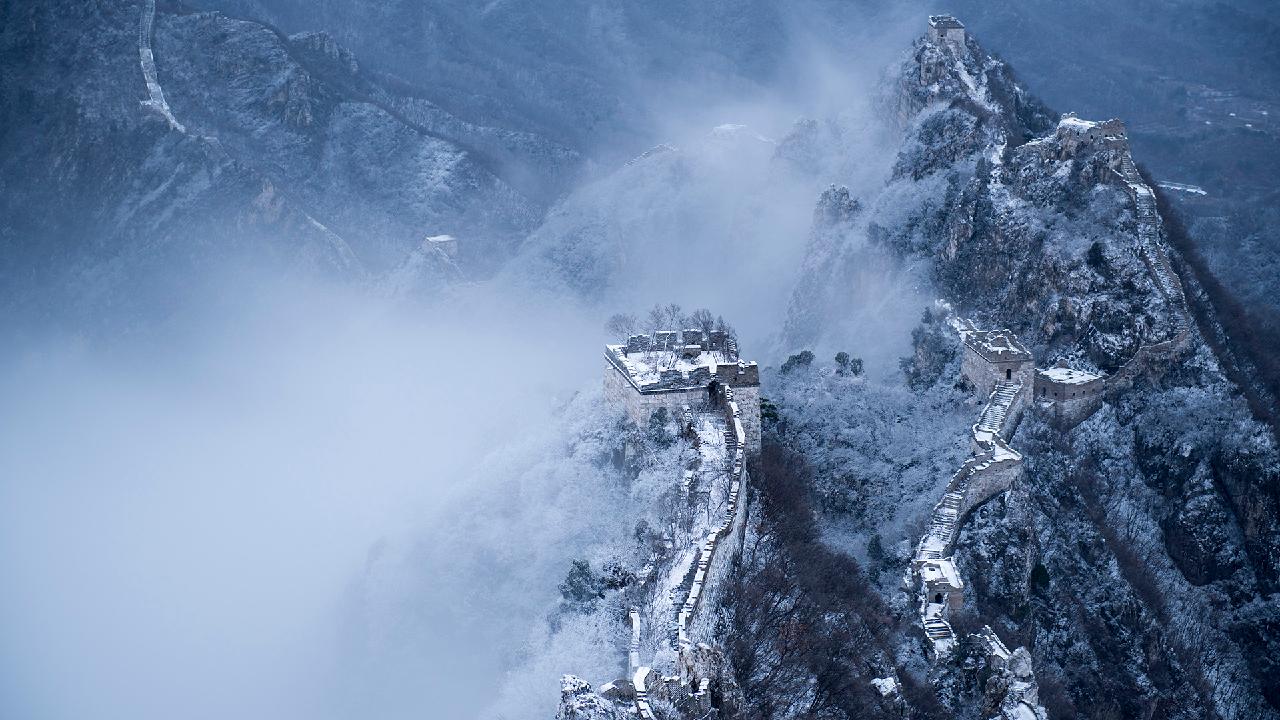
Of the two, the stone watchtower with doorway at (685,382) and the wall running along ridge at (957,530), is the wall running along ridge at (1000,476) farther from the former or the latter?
the stone watchtower with doorway at (685,382)

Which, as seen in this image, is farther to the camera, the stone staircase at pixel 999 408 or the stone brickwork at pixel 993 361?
the stone brickwork at pixel 993 361

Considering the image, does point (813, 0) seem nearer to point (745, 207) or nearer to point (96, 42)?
point (745, 207)

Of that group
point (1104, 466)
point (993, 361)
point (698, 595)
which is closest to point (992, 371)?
point (993, 361)

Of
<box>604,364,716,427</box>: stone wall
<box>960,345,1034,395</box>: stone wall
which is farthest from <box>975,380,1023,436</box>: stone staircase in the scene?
<box>604,364,716,427</box>: stone wall

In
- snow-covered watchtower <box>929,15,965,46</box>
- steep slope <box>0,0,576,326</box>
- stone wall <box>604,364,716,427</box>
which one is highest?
steep slope <box>0,0,576,326</box>

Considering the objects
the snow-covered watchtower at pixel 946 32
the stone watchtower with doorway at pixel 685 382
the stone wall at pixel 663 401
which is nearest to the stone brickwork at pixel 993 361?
the stone watchtower with doorway at pixel 685 382

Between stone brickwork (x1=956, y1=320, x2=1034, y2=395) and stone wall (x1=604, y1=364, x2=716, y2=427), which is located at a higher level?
stone brickwork (x1=956, y1=320, x2=1034, y2=395)

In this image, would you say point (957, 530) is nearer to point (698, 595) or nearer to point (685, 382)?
point (685, 382)

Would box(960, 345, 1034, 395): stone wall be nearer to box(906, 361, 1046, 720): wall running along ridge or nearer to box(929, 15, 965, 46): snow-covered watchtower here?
box(906, 361, 1046, 720): wall running along ridge

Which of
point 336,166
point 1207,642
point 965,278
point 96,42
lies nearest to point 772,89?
point 336,166
